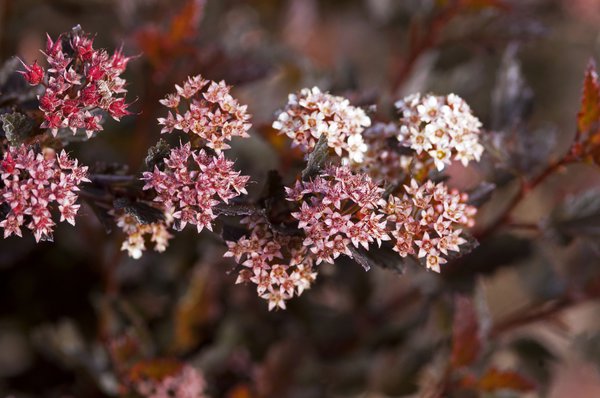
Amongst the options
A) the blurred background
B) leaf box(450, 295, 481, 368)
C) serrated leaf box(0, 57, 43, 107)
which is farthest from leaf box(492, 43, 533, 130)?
serrated leaf box(0, 57, 43, 107)

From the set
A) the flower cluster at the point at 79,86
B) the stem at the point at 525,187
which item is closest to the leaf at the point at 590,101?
the stem at the point at 525,187

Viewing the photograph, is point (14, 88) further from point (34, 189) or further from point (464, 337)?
point (464, 337)

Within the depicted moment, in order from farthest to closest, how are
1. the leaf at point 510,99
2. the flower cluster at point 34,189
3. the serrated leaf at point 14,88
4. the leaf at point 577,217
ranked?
1. the leaf at point 510,99
2. the leaf at point 577,217
3. the serrated leaf at point 14,88
4. the flower cluster at point 34,189

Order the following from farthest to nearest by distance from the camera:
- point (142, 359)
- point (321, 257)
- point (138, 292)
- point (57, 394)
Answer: point (138, 292) → point (57, 394) → point (142, 359) → point (321, 257)

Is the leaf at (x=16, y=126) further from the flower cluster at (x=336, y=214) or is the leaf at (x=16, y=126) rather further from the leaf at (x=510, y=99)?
the leaf at (x=510, y=99)

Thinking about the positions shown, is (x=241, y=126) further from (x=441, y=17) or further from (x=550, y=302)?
(x=550, y=302)

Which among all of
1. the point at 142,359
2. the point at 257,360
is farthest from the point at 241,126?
the point at 257,360

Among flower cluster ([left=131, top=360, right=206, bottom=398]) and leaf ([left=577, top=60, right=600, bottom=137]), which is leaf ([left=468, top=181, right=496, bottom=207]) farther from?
flower cluster ([left=131, top=360, right=206, bottom=398])
